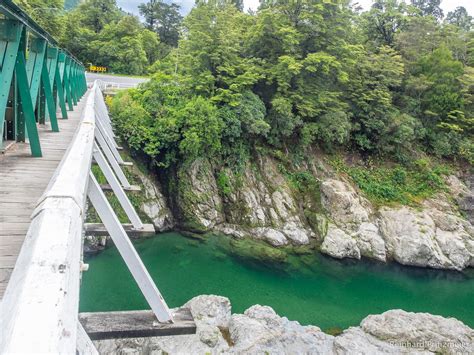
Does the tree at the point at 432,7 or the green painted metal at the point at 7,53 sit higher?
the tree at the point at 432,7

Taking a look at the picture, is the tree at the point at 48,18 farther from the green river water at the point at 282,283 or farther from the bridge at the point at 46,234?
the bridge at the point at 46,234

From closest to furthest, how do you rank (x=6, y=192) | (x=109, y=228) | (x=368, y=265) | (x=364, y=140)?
(x=109, y=228)
(x=6, y=192)
(x=368, y=265)
(x=364, y=140)

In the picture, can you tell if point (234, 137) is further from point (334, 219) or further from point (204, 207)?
point (334, 219)

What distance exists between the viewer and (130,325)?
162 centimetres

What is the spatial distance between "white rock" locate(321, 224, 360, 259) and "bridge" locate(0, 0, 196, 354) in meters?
9.29

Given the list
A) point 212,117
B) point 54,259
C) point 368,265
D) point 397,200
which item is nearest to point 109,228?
point 54,259

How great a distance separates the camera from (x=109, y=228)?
1.59 metres

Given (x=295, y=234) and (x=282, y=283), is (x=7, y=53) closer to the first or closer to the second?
(x=282, y=283)

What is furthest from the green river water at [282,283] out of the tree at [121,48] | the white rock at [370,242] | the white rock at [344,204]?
the tree at [121,48]

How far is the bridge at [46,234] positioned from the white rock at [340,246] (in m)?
9.29

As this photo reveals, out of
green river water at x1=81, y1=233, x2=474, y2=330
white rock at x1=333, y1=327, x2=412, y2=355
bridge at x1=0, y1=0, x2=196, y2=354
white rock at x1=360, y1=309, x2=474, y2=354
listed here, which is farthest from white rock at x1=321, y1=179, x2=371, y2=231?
bridge at x1=0, y1=0, x2=196, y2=354

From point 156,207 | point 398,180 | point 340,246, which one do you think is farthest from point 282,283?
point 398,180

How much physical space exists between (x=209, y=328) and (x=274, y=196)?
7363 millimetres

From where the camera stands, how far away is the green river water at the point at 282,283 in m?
8.13
